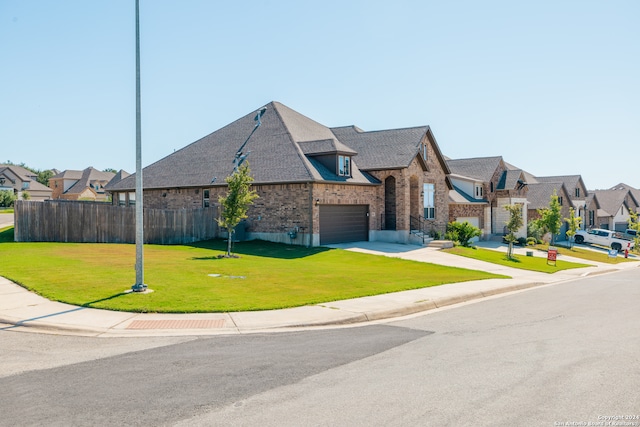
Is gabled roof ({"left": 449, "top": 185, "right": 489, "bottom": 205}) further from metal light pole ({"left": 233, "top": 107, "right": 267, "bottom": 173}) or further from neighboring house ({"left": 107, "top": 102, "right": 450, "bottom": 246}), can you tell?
metal light pole ({"left": 233, "top": 107, "right": 267, "bottom": 173})

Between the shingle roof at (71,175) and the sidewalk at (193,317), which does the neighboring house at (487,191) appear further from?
the shingle roof at (71,175)

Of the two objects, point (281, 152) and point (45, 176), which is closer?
point (281, 152)

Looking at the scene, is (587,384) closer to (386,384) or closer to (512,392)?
(512,392)

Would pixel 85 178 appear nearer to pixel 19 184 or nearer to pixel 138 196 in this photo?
pixel 19 184

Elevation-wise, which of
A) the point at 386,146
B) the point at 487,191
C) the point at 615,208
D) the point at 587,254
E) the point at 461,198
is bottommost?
the point at 587,254

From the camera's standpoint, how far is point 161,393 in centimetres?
664

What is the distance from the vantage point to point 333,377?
7.40 m

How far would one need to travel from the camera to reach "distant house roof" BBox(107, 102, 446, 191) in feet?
107

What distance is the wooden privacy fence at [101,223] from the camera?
93.0 feet

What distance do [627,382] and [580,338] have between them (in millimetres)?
3077

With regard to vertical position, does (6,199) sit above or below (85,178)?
below

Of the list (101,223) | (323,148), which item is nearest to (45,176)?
(101,223)

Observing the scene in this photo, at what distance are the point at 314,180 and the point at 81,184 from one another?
8200 centimetres

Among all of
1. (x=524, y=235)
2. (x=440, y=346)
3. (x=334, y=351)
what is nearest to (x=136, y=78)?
(x=334, y=351)
